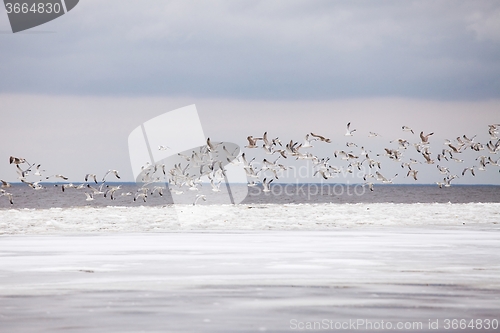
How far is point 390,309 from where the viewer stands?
35.3 feet

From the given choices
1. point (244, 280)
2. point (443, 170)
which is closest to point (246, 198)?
point (443, 170)

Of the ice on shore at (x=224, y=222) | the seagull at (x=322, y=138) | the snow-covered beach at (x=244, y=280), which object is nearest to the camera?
the snow-covered beach at (x=244, y=280)

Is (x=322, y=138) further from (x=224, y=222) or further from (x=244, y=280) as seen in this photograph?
(x=244, y=280)

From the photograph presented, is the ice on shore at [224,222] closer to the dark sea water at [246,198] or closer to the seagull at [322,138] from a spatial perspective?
the seagull at [322,138]

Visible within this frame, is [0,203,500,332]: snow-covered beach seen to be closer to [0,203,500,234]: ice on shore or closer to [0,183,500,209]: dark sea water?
[0,203,500,234]: ice on shore

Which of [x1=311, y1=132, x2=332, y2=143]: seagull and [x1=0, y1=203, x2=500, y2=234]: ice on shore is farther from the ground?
[x1=311, y1=132, x2=332, y2=143]: seagull

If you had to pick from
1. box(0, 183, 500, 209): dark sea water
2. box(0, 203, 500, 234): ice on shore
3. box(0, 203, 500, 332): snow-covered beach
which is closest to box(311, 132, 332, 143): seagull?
box(0, 203, 500, 234): ice on shore

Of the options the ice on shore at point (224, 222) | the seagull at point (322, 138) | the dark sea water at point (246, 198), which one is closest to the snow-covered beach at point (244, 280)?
the ice on shore at point (224, 222)

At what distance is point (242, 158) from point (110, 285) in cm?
3308

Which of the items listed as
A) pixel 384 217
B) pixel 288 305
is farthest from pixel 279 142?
pixel 288 305

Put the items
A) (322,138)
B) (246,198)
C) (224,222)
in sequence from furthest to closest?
(246,198) < (322,138) < (224,222)

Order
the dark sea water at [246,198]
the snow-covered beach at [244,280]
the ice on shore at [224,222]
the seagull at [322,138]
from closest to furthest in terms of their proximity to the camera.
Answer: the snow-covered beach at [244,280] < the ice on shore at [224,222] < the seagull at [322,138] < the dark sea water at [246,198]

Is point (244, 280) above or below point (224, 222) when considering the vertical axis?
above

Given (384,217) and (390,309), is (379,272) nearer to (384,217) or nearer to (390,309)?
(390,309)
